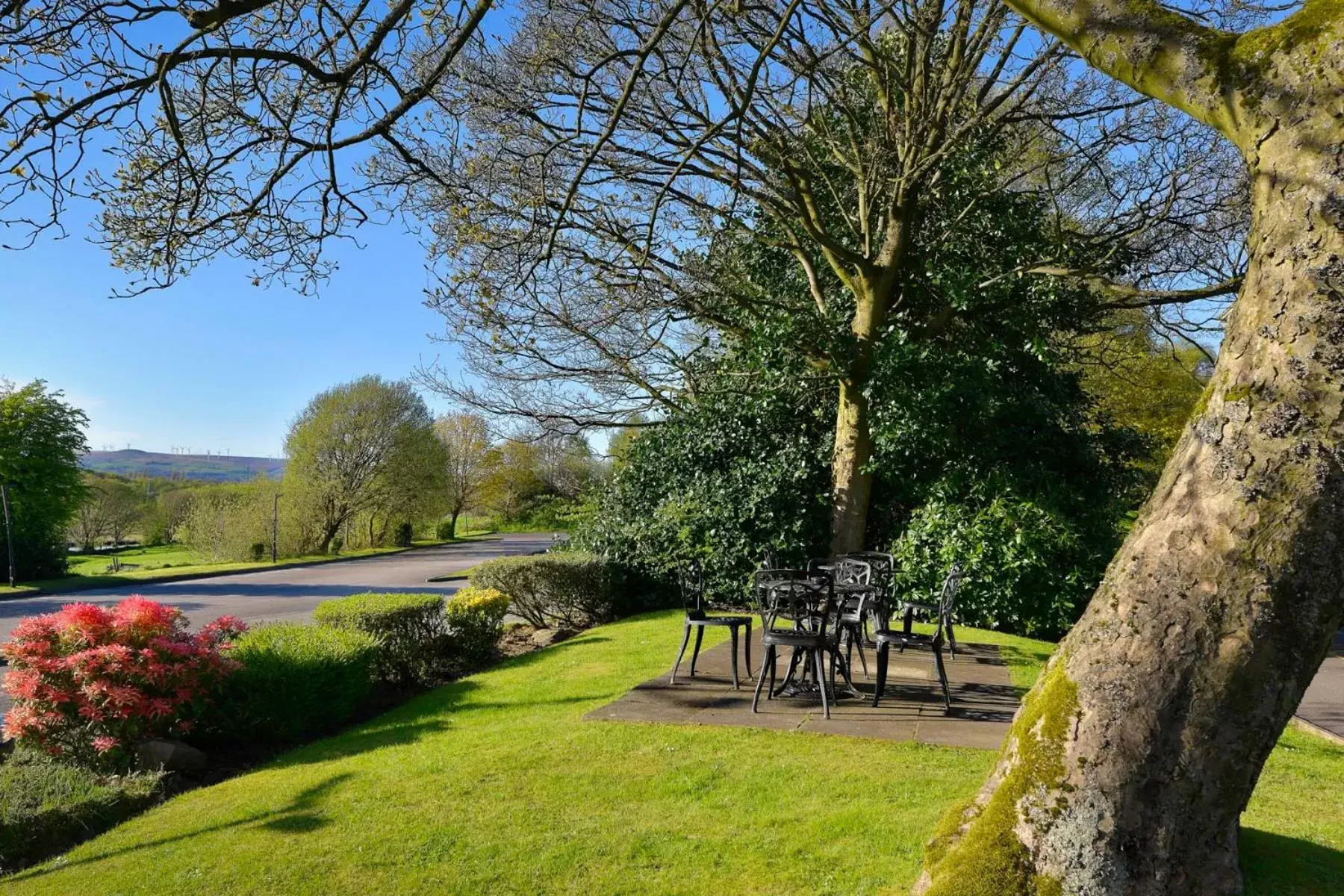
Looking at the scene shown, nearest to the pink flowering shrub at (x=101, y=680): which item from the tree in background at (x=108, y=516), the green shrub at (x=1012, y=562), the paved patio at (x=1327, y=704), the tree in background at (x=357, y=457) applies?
the green shrub at (x=1012, y=562)

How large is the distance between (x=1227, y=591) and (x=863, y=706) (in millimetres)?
4674

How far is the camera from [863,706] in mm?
6797

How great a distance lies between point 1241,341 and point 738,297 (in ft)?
31.5

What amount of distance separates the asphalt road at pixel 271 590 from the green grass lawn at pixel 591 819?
17.8 feet

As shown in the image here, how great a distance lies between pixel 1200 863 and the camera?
8.29 feet

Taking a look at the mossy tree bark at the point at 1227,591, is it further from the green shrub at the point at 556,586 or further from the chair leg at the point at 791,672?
the green shrub at the point at 556,586

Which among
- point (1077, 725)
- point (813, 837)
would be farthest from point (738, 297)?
point (1077, 725)

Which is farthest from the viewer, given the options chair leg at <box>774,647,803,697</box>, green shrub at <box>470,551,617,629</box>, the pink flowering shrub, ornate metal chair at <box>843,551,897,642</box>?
green shrub at <box>470,551,617,629</box>

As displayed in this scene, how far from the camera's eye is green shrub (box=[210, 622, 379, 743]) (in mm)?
7277

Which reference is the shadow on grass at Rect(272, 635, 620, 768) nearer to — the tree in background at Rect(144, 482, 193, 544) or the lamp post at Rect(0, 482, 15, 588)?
the lamp post at Rect(0, 482, 15, 588)

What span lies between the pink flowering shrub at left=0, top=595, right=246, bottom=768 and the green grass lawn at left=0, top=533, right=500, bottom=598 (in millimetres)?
16139

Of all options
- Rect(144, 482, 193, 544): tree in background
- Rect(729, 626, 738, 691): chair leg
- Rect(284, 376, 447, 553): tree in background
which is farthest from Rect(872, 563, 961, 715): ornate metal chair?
Rect(144, 482, 193, 544): tree in background

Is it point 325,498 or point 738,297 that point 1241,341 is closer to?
point 738,297

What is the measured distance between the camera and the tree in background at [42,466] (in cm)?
2325
